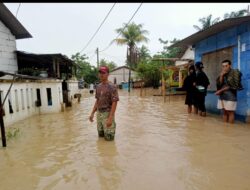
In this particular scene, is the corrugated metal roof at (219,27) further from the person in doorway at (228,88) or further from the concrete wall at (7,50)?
the concrete wall at (7,50)

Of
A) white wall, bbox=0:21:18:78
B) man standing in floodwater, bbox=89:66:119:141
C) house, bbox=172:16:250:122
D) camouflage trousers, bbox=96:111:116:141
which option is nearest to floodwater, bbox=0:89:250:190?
camouflage trousers, bbox=96:111:116:141

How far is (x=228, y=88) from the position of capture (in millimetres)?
6930

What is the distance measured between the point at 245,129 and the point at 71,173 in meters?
4.54

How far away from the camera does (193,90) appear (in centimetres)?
877

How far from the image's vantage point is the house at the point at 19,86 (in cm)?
830

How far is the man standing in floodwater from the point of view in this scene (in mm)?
5211

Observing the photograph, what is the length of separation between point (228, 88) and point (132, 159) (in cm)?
391

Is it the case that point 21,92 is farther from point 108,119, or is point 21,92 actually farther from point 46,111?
point 108,119

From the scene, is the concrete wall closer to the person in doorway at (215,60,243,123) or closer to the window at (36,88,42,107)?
the window at (36,88,42,107)

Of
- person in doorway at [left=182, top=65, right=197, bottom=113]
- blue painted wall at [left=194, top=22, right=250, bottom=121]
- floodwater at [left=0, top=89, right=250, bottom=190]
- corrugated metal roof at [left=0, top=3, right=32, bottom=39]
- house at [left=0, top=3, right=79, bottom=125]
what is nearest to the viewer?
floodwater at [left=0, top=89, right=250, bottom=190]

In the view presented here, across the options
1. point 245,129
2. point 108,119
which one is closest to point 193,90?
point 245,129

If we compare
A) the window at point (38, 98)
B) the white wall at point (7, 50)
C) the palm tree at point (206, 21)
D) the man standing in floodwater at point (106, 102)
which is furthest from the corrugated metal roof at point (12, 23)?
the palm tree at point (206, 21)

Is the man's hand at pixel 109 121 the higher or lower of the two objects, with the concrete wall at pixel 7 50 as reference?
lower

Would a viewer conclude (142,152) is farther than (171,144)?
No
